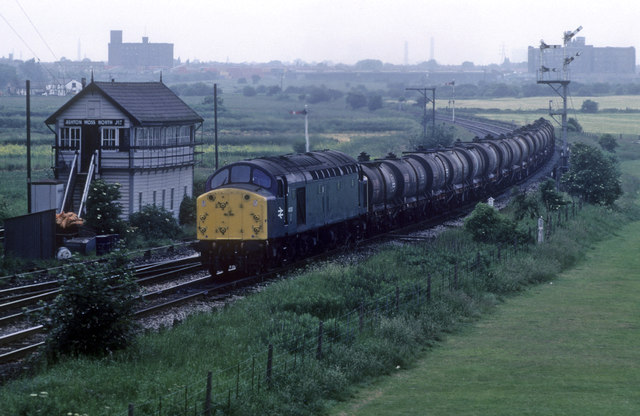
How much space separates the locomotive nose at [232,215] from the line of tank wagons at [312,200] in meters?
0.03

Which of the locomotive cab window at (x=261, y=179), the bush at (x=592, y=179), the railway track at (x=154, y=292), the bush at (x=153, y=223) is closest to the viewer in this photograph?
the railway track at (x=154, y=292)

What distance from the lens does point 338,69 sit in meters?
200

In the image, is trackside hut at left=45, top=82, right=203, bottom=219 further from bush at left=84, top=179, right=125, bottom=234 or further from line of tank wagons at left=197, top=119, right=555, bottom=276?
line of tank wagons at left=197, top=119, right=555, bottom=276

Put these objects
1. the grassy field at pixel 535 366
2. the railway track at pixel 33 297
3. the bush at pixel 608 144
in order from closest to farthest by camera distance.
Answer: the grassy field at pixel 535 366, the railway track at pixel 33 297, the bush at pixel 608 144

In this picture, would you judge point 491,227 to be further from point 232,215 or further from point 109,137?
point 109,137

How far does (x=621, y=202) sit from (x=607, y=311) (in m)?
39.0

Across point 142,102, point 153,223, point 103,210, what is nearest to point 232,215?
point 103,210

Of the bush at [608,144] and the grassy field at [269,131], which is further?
the bush at [608,144]

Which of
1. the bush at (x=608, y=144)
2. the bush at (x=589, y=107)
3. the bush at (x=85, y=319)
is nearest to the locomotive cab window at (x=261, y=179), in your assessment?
the bush at (x=85, y=319)

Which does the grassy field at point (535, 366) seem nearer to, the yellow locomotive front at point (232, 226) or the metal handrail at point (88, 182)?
the yellow locomotive front at point (232, 226)

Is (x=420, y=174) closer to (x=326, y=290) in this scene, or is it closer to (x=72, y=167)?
(x=72, y=167)

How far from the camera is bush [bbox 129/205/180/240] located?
45.9m

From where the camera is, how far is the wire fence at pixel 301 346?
674 inches

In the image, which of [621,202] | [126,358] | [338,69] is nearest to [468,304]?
[126,358]
